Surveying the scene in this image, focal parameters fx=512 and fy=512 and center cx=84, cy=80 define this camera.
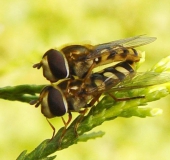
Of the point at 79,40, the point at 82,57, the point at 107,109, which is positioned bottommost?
the point at 79,40

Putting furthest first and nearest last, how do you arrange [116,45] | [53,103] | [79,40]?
[79,40] < [116,45] < [53,103]

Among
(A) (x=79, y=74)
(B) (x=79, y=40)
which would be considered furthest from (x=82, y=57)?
(B) (x=79, y=40)

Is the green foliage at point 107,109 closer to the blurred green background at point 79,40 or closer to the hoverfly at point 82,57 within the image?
the hoverfly at point 82,57

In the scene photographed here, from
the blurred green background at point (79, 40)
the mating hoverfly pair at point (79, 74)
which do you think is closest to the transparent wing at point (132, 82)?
the mating hoverfly pair at point (79, 74)

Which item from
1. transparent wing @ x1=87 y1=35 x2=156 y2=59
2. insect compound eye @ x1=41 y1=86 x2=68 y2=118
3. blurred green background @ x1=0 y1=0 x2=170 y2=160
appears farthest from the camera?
blurred green background @ x1=0 y1=0 x2=170 y2=160

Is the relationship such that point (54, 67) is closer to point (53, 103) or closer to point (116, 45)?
point (53, 103)

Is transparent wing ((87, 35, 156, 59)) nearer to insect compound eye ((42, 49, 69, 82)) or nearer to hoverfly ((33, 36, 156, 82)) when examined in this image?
hoverfly ((33, 36, 156, 82))

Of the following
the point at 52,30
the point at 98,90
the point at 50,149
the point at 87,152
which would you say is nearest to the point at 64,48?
the point at 98,90

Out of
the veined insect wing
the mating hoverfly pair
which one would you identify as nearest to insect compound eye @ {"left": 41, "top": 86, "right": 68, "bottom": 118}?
the mating hoverfly pair
